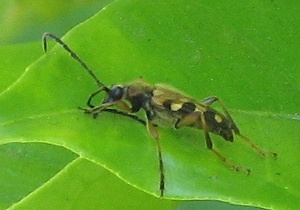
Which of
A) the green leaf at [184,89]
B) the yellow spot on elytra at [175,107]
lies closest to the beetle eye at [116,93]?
the green leaf at [184,89]

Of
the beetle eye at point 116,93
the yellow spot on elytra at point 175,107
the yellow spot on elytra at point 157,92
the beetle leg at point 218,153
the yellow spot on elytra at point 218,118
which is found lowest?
the beetle leg at point 218,153

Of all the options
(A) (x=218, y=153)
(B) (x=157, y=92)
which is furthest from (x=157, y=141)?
(B) (x=157, y=92)

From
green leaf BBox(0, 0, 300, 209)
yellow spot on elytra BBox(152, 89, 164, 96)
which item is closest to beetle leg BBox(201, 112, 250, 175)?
green leaf BBox(0, 0, 300, 209)

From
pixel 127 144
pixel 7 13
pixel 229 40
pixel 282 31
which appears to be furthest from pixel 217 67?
pixel 7 13

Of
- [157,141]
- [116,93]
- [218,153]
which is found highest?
[116,93]

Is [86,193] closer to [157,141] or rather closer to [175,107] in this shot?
[157,141]

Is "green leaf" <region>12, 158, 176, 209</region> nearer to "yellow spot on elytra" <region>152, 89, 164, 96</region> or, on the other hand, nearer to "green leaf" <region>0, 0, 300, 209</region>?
"green leaf" <region>0, 0, 300, 209</region>

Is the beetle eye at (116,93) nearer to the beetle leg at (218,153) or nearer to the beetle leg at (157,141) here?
the beetle leg at (157,141)

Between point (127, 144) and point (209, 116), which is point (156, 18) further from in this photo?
point (127, 144)
